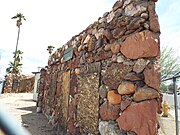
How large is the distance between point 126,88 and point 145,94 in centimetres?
27

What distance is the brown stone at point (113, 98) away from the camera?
2637mm

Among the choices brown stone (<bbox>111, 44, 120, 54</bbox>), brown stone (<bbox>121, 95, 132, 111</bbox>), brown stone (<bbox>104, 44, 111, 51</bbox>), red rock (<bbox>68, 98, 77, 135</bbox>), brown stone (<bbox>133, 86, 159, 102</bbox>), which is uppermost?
brown stone (<bbox>104, 44, 111, 51</bbox>)

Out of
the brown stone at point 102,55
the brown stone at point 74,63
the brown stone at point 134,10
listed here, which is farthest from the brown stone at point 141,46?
the brown stone at point 74,63

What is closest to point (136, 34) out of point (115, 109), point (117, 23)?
point (117, 23)

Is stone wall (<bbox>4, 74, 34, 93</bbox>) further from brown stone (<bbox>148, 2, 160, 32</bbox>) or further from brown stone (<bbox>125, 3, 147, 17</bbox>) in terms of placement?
brown stone (<bbox>148, 2, 160, 32</bbox>)

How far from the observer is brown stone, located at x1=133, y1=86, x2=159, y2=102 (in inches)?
89.8

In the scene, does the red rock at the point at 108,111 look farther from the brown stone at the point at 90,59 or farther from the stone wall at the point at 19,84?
the stone wall at the point at 19,84

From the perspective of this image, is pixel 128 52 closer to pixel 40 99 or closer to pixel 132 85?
pixel 132 85

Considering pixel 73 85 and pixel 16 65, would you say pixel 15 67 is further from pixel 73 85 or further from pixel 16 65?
pixel 73 85

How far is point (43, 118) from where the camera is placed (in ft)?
21.2

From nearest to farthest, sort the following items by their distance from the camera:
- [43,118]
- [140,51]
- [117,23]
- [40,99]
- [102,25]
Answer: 1. [140,51]
2. [117,23]
3. [102,25]
4. [43,118]
5. [40,99]

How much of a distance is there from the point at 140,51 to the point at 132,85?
0.38 m

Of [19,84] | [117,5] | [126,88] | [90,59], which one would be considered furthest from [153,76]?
[19,84]

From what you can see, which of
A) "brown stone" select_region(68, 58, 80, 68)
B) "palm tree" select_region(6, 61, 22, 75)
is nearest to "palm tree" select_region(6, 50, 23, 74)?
"palm tree" select_region(6, 61, 22, 75)
